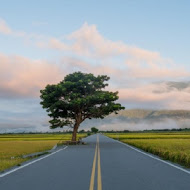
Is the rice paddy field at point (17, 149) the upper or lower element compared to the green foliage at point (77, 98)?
lower

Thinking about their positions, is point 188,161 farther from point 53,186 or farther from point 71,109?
point 71,109

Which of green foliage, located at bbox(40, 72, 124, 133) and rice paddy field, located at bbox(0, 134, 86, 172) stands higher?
green foliage, located at bbox(40, 72, 124, 133)

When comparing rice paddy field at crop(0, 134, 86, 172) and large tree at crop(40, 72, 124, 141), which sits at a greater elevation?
large tree at crop(40, 72, 124, 141)

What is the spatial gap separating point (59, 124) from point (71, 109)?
9.59 feet

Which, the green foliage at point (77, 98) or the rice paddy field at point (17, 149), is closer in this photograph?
the rice paddy field at point (17, 149)

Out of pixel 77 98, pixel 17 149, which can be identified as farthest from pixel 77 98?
pixel 17 149

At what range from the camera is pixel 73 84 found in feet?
149

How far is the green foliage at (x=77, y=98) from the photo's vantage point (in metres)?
45.5

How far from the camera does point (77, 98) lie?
1746 inches

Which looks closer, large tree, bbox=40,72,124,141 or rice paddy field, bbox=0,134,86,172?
rice paddy field, bbox=0,134,86,172

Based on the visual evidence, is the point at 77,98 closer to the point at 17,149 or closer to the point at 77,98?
the point at 77,98

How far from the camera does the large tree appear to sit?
149ft

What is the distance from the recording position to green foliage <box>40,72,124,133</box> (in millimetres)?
45500

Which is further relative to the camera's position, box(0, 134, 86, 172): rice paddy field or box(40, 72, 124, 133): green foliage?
box(40, 72, 124, 133): green foliage
